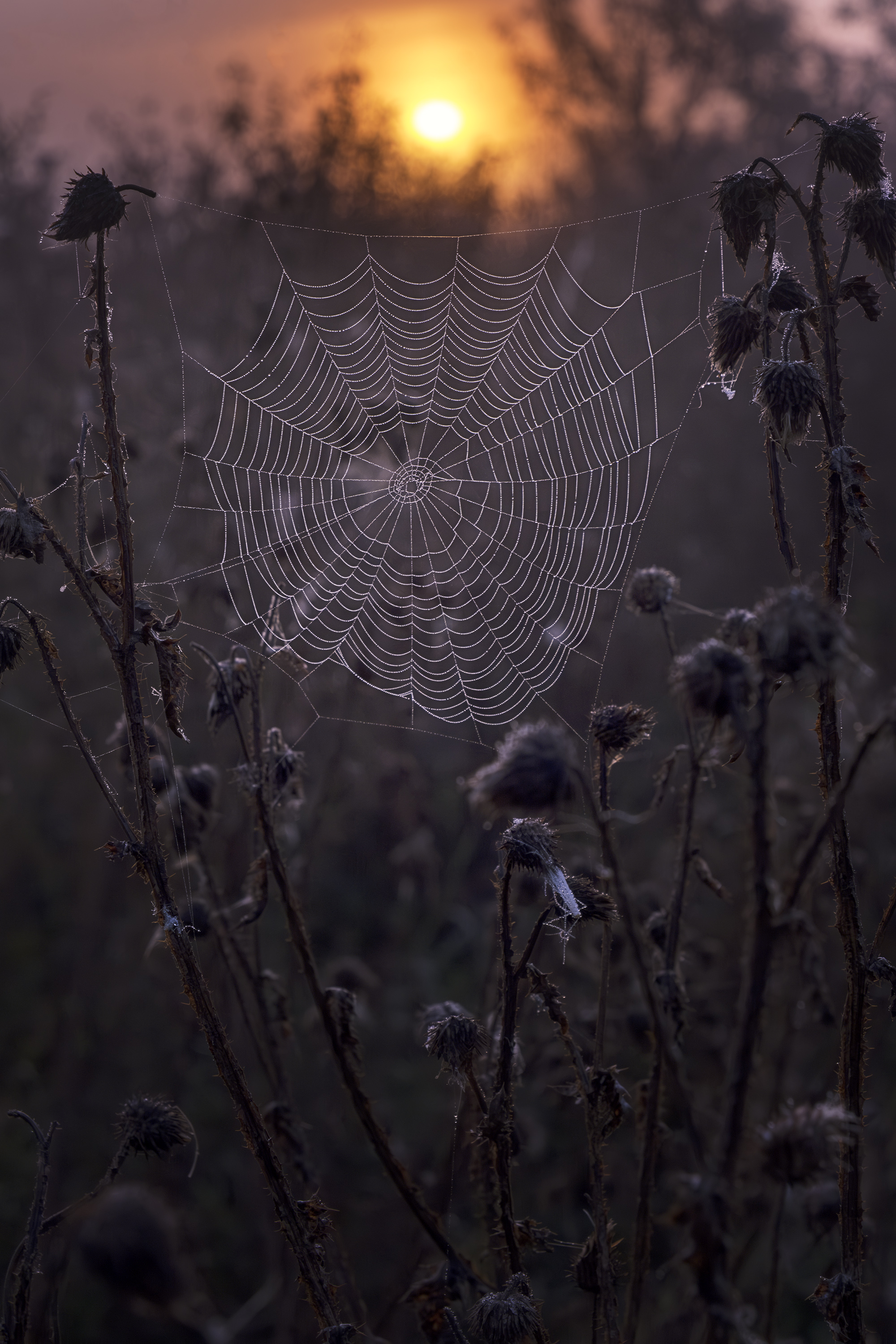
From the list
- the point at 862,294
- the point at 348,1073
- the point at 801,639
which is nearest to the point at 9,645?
the point at 348,1073

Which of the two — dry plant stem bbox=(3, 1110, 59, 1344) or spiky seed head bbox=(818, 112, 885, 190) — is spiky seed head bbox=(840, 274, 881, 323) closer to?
spiky seed head bbox=(818, 112, 885, 190)

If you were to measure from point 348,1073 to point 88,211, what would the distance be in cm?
153

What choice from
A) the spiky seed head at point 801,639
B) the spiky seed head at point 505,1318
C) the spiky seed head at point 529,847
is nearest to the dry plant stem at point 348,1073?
the spiky seed head at point 505,1318

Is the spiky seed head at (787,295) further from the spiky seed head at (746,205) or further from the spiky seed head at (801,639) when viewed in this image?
the spiky seed head at (801,639)

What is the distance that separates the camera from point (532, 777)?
106 centimetres

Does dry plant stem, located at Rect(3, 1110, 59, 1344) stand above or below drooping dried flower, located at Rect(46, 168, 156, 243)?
below

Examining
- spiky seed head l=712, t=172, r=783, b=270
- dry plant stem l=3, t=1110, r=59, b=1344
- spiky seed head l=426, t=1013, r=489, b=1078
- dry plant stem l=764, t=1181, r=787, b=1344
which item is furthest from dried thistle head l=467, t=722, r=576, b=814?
spiky seed head l=712, t=172, r=783, b=270

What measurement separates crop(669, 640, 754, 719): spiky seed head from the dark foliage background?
0.07 metres

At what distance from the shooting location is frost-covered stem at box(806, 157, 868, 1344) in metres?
1.42

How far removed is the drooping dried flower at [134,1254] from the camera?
0.90 meters

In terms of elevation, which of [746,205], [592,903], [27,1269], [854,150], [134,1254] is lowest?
[27,1269]

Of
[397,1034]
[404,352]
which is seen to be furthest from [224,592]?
[404,352]

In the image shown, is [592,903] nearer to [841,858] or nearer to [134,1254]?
[841,858]

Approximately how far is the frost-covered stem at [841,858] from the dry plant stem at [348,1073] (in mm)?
617
